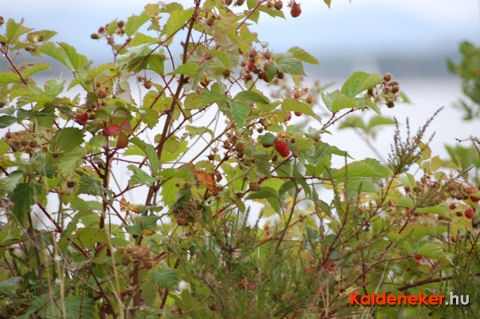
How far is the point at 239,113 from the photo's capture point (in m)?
1.50

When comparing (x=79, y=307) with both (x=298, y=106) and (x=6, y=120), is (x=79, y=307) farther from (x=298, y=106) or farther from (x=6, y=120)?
(x=298, y=106)

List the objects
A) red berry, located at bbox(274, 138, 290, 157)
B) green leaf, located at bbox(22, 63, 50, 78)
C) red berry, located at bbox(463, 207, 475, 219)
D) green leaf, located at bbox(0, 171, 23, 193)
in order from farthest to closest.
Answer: red berry, located at bbox(463, 207, 475, 219) < green leaf, located at bbox(22, 63, 50, 78) < red berry, located at bbox(274, 138, 290, 157) < green leaf, located at bbox(0, 171, 23, 193)

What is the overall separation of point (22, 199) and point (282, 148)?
1.59 feet

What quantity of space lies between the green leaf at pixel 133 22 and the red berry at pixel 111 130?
23 cm

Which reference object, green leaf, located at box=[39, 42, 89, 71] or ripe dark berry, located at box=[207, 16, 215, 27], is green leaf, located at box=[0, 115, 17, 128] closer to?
green leaf, located at box=[39, 42, 89, 71]

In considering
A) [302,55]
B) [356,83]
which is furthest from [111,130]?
[356,83]

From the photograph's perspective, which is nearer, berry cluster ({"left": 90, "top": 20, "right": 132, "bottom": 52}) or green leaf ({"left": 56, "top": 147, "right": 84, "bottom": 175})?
green leaf ({"left": 56, "top": 147, "right": 84, "bottom": 175})

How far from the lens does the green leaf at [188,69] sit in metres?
1.52

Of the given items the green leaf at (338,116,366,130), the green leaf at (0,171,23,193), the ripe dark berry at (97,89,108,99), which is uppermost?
the ripe dark berry at (97,89,108,99)

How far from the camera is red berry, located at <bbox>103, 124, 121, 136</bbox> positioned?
152cm

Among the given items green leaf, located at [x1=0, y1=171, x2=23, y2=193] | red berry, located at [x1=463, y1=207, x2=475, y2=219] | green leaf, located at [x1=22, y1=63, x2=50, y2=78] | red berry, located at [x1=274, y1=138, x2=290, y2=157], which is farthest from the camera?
red berry, located at [x1=463, y1=207, x2=475, y2=219]

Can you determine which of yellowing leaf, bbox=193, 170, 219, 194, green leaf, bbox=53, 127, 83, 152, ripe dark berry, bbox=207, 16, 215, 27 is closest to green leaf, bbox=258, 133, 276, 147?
yellowing leaf, bbox=193, 170, 219, 194

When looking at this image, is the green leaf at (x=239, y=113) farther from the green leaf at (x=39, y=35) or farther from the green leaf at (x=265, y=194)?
the green leaf at (x=39, y=35)

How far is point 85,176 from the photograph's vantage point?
1596 millimetres
